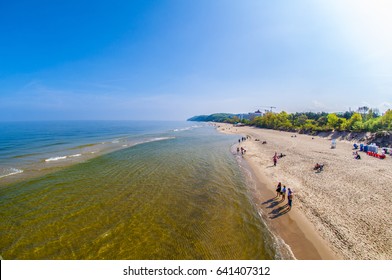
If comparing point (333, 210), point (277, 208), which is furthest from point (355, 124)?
point (277, 208)

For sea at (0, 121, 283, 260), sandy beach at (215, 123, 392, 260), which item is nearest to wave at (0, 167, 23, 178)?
sea at (0, 121, 283, 260)

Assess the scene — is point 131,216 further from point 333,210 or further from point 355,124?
point 355,124

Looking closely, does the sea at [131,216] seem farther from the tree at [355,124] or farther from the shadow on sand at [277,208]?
the tree at [355,124]

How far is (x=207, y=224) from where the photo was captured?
1305 centimetres

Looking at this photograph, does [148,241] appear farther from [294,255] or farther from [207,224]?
[294,255]

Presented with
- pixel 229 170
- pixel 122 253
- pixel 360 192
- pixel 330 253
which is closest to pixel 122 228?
pixel 122 253

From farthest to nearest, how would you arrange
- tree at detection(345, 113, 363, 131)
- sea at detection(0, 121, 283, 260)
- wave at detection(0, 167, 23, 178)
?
tree at detection(345, 113, 363, 131), wave at detection(0, 167, 23, 178), sea at detection(0, 121, 283, 260)

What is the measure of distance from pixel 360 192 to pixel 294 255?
12.2 metres

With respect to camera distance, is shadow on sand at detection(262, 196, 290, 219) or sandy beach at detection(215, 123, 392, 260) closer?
sandy beach at detection(215, 123, 392, 260)

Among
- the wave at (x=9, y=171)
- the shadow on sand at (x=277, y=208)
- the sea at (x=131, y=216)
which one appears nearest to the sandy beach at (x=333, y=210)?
the shadow on sand at (x=277, y=208)

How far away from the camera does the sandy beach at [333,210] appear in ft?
34.0

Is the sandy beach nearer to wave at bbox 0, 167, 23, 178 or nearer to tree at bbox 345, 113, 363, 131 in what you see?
wave at bbox 0, 167, 23, 178

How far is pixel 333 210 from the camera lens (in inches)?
549

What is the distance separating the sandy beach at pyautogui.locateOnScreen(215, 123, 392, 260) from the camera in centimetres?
1035
